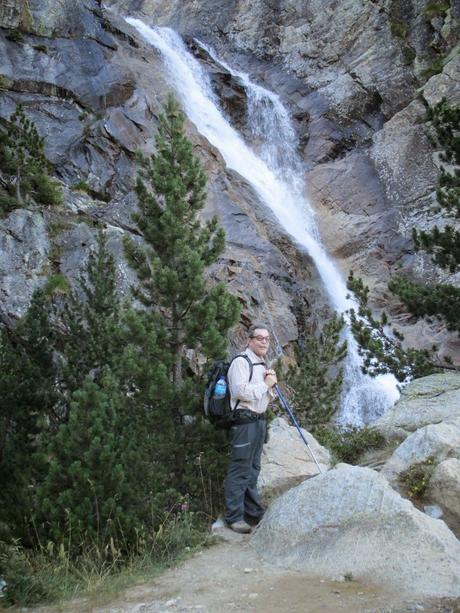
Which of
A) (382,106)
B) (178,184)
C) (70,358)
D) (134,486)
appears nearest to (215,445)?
(134,486)

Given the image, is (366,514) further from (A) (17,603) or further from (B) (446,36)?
(B) (446,36)

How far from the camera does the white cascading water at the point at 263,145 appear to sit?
28750 mm

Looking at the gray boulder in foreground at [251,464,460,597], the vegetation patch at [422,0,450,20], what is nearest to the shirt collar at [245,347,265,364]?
the gray boulder in foreground at [251,464,460,597]

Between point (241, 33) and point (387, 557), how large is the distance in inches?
1619

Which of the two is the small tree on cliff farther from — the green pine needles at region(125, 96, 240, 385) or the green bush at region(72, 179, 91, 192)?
the green bush at region(72, 179, 91, 192)

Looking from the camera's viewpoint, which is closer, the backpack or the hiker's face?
the backpack

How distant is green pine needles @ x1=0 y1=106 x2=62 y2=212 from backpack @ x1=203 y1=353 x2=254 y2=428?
1440cm

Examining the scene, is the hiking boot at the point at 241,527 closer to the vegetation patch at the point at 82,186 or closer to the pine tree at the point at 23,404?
the pine tree at the point at 23,404

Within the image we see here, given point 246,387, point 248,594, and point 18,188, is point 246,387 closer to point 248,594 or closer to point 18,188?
point 248,594

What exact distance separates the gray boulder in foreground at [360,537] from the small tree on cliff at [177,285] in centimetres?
191

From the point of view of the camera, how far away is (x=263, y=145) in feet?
110

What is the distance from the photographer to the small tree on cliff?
742 centimetres

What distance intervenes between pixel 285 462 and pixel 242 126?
28933 millimetres

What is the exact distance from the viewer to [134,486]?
6.29m
